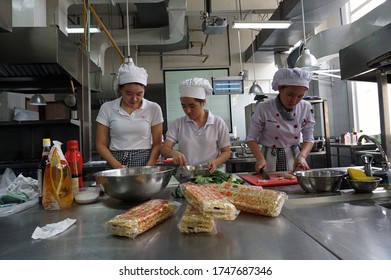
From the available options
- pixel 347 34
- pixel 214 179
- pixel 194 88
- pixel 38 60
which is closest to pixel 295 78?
pixel 194 88

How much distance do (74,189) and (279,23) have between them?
358 centimetres

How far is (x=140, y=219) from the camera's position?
0.76 metres

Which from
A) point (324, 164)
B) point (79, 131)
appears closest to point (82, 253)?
point (79, 131)

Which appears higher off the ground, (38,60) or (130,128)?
(38,60)

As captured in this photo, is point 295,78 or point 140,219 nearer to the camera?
point 140,219

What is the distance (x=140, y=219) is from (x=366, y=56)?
85.9 inches

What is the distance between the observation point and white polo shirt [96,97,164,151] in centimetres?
188

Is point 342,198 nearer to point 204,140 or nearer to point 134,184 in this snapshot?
point 134,184

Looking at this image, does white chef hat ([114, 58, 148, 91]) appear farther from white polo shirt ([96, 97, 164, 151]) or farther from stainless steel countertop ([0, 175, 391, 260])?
stainless steel countertop ([0, 175, 391, 260])

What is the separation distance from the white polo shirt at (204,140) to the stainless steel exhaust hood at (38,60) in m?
1.39

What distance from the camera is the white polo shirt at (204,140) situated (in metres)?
1.97

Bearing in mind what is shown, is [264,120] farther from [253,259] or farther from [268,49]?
[268,49]

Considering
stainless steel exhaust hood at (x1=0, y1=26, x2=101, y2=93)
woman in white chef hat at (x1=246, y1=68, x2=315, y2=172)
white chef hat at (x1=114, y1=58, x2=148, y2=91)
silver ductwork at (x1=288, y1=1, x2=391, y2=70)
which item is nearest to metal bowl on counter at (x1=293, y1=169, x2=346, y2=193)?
woman in white chef hat at (x1=246, y1=68, x2=315, y2=172)

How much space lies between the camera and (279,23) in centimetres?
367
